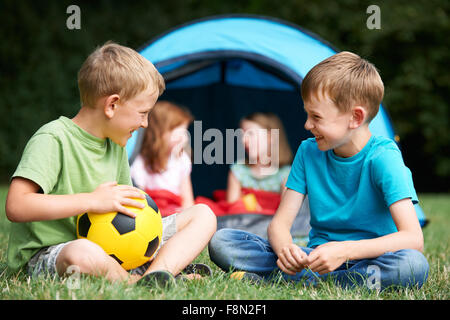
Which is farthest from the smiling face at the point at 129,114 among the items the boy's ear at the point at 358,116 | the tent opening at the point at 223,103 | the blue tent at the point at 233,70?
the tent opening at the point at 223,103

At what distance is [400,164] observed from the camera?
5.83 ft

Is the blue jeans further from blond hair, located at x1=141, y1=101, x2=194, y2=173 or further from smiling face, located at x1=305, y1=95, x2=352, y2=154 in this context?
blond hair, located at x1=141, y1=101, x2=194, y2=173

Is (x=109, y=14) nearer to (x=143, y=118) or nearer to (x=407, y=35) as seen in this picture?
(x=407, y=35)

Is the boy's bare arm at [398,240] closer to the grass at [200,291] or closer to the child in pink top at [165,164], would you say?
the grass at [200,291]

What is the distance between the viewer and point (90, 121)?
72.7 inches

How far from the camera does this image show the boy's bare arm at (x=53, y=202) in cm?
160

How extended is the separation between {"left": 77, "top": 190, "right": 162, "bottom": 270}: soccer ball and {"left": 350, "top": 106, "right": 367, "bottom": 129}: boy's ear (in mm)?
786

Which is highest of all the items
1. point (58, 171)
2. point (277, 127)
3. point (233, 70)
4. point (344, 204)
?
point (233, 70)

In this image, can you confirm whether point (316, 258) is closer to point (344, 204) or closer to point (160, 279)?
point (344, 204)

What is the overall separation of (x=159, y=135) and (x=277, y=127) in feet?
3.24

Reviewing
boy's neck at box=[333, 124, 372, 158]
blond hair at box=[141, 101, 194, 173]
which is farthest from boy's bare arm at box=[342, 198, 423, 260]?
blond hair at box=[141, 101, 194, 173]

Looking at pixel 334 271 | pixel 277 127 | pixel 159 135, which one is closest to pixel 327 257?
pixel 334 271

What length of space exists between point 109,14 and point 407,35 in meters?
5.46
